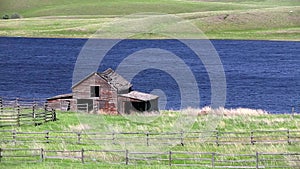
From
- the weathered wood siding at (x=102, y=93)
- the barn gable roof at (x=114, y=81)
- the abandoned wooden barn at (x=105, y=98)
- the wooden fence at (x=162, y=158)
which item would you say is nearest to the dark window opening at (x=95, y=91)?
the abandoned wooden barn at (x=105, y=98)

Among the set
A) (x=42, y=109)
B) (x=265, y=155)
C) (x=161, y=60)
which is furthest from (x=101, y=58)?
(x=265, y=155)

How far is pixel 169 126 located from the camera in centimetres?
4994

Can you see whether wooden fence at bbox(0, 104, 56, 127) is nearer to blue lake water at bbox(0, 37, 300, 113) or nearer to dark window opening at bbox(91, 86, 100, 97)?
dark window opening at bbox(91, 86, 100, 97)

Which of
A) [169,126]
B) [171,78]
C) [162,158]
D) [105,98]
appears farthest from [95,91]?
[171,78]

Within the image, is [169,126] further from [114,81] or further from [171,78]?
[171,78]

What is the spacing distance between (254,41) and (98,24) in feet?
151

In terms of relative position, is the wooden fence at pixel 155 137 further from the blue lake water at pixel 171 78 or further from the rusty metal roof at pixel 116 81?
the blue lake water at pixel 171 78

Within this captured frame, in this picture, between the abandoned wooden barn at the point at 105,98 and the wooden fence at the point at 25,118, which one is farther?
the abandoned wooden barn at the point at 105,98

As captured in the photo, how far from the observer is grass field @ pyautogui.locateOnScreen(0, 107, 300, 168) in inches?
1447

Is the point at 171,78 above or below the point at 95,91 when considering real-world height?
above

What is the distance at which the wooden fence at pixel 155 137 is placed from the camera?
4253cm

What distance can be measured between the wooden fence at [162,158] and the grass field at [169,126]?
84cm

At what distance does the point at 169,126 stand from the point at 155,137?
232 inches

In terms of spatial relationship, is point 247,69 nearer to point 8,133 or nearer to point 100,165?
point 8,133
